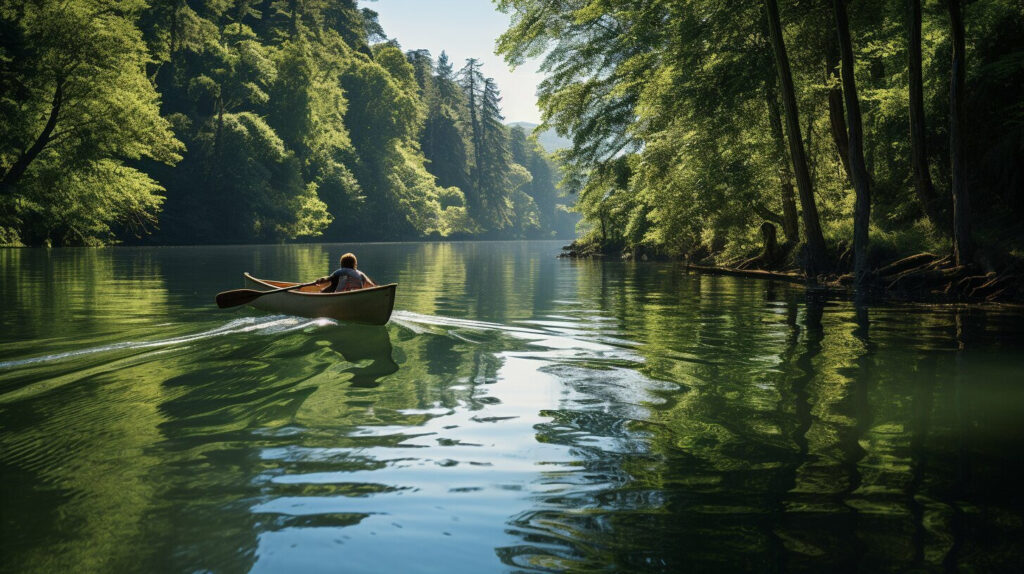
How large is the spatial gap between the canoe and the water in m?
0.51

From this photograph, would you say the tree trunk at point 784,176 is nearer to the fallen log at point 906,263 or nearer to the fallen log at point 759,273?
the fallen log at point 759,273

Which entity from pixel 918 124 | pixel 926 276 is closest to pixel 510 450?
pixel 926 276

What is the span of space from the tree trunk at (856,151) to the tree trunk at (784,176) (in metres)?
3.73

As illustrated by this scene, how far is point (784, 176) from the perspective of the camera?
73.3 ft

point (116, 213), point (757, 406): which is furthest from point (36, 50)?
point (757, 406)

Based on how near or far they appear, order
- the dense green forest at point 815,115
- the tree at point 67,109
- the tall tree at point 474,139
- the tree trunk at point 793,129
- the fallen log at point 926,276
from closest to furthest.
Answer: the fallen log at point 926,276 < the dense green forest at point 815,115 < the tree trunk at point 793,129 < the tree at point 67,109 < the tall tree at point 474,139

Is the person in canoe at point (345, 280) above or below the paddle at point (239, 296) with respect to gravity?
above

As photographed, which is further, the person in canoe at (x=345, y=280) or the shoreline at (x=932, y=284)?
the shoreline at (x=932, y=284)

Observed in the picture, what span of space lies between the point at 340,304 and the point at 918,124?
13.3 meters

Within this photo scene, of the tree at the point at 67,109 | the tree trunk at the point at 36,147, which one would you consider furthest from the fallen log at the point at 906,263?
the tree trunk at the point at 36,147

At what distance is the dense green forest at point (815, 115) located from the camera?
54.0 feet

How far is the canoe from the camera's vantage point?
36.3 feet

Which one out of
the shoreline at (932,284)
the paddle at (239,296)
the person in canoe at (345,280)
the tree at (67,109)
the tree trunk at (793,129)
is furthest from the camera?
the tree at (67,109)

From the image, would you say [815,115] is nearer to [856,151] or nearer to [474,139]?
[856,151]
